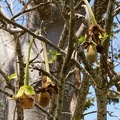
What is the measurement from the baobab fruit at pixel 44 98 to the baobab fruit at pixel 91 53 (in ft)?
0.57

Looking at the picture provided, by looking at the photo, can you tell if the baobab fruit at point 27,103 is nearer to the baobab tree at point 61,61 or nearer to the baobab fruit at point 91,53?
the baobab tree at point 61,61

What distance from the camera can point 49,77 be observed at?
3.42 ft

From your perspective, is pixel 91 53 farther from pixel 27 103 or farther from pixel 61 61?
pixel 61 61

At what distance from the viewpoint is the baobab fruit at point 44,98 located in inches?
37.9

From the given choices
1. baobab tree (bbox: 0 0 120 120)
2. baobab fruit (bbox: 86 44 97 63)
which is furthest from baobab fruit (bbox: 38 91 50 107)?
baobab fruit (bbox: 86 44 97 63)

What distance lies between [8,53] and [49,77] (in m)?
1.18

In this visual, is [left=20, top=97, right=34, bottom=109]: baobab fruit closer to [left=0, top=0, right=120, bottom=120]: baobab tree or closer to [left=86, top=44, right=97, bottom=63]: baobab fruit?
[left=0, top=0, right=120, bottom=120]: baobab tree

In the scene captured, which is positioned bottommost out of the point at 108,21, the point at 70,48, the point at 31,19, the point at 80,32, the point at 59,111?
the point at 59,111

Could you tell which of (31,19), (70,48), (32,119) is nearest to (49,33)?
(31,19)

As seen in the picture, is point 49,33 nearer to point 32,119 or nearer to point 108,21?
point 32,119

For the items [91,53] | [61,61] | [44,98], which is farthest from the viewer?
[61,61]

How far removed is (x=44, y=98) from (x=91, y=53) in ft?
0.63

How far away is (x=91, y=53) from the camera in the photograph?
2.82ft

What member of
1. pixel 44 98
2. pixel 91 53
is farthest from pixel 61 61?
pixel 91 53
